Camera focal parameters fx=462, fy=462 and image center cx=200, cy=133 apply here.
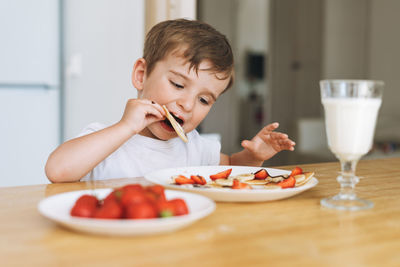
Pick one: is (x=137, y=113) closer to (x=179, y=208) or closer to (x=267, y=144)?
(x=267, y=144)

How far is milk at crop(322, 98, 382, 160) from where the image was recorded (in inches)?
32.5

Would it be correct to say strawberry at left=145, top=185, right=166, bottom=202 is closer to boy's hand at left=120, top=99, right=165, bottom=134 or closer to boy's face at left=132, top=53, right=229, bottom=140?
boy's hand at left=120, top=99, right=165, bottom=134

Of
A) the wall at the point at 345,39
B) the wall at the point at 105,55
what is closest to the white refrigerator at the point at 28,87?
the wall at the point at 105,55

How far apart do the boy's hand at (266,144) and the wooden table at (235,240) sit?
0.39 m

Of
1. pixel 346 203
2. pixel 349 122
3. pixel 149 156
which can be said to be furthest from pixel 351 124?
pixel 149 156

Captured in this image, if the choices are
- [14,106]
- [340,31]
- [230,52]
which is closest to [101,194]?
[230,52]

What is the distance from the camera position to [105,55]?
272cm

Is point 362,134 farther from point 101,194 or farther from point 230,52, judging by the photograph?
point 230,52

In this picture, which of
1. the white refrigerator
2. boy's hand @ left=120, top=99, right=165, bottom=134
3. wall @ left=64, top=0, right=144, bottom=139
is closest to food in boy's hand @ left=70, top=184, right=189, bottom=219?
boy's hand @ left=120, top=99, right=165, bottom=134

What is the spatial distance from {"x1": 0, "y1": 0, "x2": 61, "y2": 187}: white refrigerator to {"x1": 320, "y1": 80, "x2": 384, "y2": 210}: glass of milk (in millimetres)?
2271

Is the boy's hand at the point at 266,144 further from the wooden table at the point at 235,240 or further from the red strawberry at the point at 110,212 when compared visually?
the red strawberry at the point at 110,212

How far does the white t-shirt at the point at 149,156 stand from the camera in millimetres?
1357

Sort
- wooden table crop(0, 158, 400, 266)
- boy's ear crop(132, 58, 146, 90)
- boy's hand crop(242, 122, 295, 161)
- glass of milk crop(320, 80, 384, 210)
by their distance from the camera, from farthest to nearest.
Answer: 1. boy's ear crop(132, 58, 146, 90)
2. boy's hand crop(242, 122, 295, 161)
3. glass of milk crop(320, 80, 384, 210)
4. wooden table crop(0, 158, 400, 266)

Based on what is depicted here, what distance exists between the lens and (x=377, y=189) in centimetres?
103
